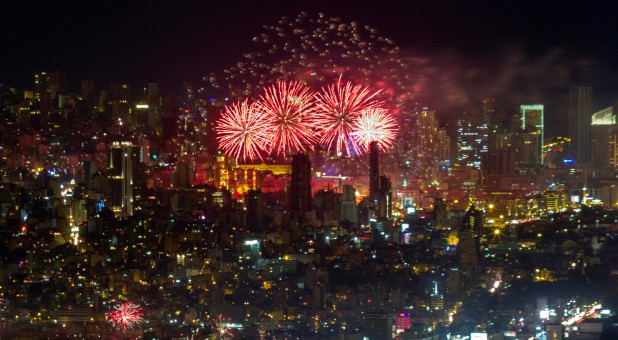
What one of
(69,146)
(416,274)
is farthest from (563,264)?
(69,146)

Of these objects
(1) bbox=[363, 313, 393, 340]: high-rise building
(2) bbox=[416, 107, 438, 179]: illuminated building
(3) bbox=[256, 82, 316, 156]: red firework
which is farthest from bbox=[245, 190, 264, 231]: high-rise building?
(1) bbox=[363, 313, 393, 340]: high-rise building

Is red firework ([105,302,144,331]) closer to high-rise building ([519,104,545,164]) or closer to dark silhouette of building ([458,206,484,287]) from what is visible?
dark silhouette of building ([458,206,484,287])

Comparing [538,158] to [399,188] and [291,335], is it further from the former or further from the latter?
[291,335]

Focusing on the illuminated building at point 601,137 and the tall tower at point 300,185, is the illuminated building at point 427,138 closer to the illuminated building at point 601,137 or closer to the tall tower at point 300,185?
the tall tower at point 300,185

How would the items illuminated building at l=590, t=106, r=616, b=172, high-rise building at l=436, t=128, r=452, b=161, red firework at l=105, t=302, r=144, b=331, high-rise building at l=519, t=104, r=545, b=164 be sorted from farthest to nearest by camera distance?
high-rise building at l=436, t=128, r=452, b=161
high-rise building at l=519, t=104, r=545, b=164
illuminated building at l=590, t=106, r=616, b=172
red firework at l=105, t=302, r=144, b=331

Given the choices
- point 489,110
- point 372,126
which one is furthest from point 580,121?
point 372,126
